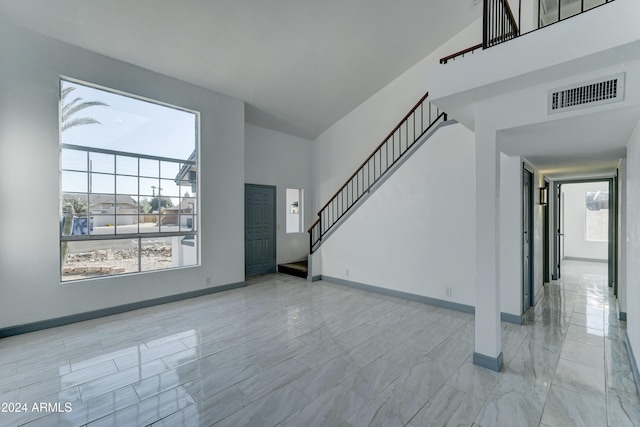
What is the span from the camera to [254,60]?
489cm

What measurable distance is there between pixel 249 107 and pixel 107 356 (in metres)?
4.98

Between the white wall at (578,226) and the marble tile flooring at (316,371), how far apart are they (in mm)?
5787

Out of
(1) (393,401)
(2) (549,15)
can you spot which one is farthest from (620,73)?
(2) (549,15)

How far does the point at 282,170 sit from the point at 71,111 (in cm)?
440

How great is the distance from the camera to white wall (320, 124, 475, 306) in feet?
14.1

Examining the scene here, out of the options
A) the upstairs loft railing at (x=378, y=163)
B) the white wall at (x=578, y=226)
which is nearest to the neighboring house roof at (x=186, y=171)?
the upstairs loft railing at (x=378, y=163)

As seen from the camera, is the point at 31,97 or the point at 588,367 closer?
the point at 588,367

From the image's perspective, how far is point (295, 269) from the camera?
6.91 metres

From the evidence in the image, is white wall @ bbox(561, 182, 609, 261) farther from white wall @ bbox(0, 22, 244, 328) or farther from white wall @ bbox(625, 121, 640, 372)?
white wall @ bbox(0, 22, 244, 328)

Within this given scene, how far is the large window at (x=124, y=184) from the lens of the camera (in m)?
4.02

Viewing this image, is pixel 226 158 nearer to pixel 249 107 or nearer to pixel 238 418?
pixel 249 107

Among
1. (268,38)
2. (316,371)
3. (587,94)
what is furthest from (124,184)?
(587,94)

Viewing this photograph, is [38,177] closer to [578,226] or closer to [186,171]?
[186,171]

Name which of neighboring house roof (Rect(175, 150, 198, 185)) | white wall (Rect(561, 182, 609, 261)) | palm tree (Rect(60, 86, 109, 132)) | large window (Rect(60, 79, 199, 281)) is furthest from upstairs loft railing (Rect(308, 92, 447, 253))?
white wall (Rect(561, 182, 609, 261))
